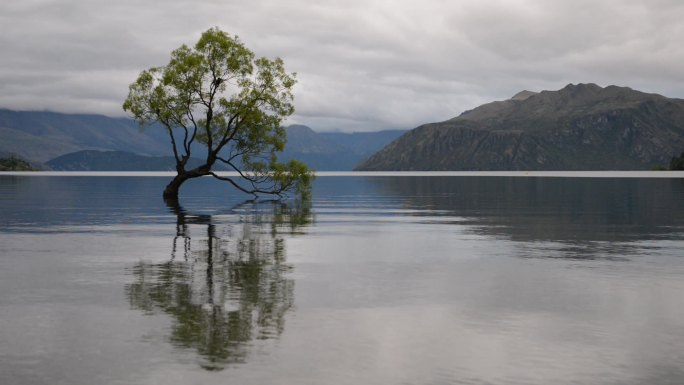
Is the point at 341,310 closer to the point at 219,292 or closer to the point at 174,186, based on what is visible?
the point at 219,292

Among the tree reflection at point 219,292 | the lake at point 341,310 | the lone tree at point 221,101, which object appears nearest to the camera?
the lake at point 341,310

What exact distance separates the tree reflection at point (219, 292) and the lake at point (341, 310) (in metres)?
0.08

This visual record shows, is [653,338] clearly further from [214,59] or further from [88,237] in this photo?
[214,59]

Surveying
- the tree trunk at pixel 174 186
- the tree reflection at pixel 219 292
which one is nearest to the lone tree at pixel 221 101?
the tree trunk at pixel 174 186

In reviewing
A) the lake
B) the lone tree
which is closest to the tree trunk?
the lone tree

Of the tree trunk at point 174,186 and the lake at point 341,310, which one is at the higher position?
the tree trunk at point 174,186

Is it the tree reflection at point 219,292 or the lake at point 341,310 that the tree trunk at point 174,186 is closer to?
the lake at point 341,310

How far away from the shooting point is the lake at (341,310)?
1397 centimetres

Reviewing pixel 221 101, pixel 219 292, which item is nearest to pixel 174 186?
pixel 221 101

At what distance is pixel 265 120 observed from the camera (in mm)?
84000

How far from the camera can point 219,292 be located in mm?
21859

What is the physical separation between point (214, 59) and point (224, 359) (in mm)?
70366

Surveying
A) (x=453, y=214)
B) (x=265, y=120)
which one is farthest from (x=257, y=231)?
(x=265, y=120)

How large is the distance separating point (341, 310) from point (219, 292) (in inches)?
181
